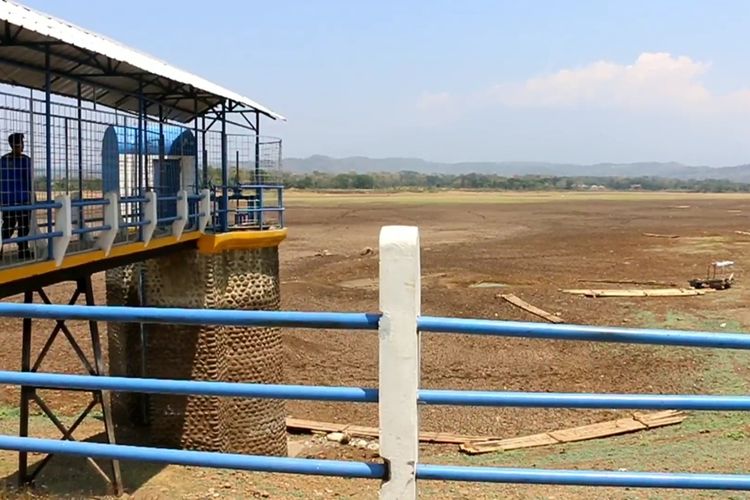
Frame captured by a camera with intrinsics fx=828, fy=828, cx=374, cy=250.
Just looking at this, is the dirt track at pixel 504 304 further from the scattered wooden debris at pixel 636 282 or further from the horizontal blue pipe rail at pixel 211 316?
the horizontal blue pipe rail at pixel 211 316

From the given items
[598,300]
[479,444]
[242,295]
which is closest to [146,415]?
[242,295]

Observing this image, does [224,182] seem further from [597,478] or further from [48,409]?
[597,478]

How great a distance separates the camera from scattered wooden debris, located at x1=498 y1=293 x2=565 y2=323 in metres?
27.1

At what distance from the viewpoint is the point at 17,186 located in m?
9.17

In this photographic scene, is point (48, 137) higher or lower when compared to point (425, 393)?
higher

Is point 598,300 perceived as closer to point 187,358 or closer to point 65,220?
point 187,358

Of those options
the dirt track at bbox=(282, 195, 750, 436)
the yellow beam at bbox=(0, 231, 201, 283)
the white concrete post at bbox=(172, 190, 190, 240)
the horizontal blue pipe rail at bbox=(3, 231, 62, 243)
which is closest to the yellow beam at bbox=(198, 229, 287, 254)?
the yellow beam at bbox=(0, 231, 201, 283)

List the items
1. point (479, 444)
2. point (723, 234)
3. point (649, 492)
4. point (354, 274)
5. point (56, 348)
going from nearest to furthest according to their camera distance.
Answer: point (649, 492)
point (479, 444)
point (56, 348)
point (354, 274)
point (723, 234)

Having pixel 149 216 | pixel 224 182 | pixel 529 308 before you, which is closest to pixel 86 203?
pixel 149 216

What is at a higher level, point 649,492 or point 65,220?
point 65,220

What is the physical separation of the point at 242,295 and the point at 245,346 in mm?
890

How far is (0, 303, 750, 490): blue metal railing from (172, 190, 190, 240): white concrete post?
9827 mm

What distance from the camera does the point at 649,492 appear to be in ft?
32.7

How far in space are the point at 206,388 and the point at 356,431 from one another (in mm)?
13178
